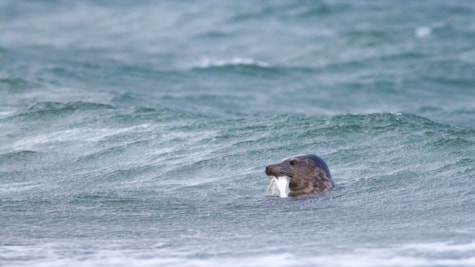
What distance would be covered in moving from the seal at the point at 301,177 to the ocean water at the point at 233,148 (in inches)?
9.1

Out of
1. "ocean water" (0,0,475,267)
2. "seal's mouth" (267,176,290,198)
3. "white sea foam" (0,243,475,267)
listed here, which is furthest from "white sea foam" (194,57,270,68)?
"white sea foam" (0,243,475,267)

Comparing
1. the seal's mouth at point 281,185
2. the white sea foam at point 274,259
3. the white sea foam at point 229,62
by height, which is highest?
the white sea foam at point 229,62

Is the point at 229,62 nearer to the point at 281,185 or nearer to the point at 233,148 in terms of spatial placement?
the point at 233,148

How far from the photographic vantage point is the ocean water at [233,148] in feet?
32.3

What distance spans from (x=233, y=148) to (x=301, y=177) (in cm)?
270

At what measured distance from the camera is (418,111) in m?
21.8

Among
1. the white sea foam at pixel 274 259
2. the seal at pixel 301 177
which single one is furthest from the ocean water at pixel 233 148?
the seal at pixel 301 177

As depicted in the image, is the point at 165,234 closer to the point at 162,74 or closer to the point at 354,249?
the point at 354,249

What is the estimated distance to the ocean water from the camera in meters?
9.86

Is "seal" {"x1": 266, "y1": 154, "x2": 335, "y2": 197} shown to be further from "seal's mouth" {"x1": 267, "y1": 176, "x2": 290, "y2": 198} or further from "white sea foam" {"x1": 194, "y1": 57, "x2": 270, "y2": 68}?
"white sea foam" {"x1": 194, "y1": 57, "x2": 270, "y2": 68}

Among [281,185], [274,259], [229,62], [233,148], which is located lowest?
[274,259]

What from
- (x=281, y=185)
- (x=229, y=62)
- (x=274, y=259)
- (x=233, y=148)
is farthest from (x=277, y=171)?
(x=229, y=62)

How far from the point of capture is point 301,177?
12.3m

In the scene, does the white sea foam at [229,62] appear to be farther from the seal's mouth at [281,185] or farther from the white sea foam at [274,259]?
the white sea foam at [274,259]
